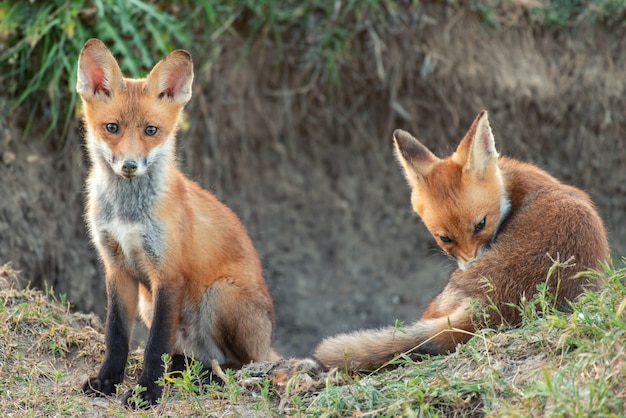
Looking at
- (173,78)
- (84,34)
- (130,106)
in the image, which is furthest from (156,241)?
(84,34)

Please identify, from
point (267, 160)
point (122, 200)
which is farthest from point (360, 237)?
point (122, 200)

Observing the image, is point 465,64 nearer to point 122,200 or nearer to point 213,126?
point 213,126

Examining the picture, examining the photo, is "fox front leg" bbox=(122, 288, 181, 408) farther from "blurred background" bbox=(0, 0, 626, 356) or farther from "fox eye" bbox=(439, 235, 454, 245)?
"blurred background" bbox=(0, 0, 626, 356)

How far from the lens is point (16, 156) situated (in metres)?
6.86

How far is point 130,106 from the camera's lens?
4605 mm

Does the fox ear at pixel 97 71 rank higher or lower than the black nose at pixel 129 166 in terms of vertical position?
higher

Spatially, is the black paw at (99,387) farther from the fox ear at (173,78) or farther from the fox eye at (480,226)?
the fox eye at (480,226)

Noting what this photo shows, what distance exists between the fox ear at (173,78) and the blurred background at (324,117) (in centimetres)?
197

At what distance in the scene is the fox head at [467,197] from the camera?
4.50 meters

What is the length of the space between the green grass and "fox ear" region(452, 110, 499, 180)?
3.03ft

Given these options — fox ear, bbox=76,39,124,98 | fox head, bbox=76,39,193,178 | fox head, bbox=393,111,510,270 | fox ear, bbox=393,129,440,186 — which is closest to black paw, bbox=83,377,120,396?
fox head, bbox=76,39,193,178

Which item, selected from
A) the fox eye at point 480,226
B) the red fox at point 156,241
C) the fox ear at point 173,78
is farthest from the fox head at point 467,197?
the fox ear at point 173,78

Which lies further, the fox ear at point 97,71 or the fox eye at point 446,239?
the fox ear at point 97,71

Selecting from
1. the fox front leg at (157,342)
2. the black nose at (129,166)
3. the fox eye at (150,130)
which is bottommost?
the fox front leg at (157,342)
